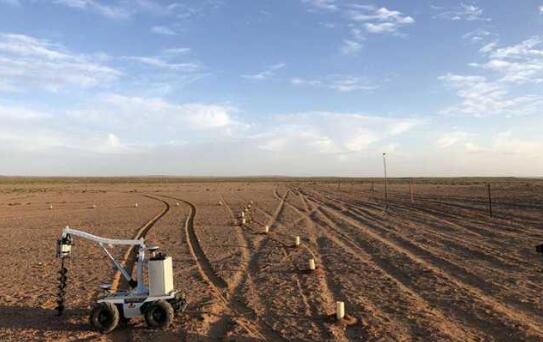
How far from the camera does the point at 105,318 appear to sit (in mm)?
9438

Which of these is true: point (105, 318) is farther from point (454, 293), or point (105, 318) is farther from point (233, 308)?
point (454, 293)

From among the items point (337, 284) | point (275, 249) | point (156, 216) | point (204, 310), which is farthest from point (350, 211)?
point (204, 310)

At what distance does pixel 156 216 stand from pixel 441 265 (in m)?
21.1

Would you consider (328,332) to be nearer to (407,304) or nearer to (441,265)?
(407,304)

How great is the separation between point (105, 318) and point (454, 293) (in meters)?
7.55

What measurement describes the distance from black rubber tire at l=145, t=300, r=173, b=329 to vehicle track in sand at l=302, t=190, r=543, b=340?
17.6 ft

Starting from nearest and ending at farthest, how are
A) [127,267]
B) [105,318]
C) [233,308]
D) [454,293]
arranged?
[105,318], [233,308], [454,293], [127,267]

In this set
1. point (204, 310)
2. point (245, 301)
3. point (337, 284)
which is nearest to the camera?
point (204, 310)

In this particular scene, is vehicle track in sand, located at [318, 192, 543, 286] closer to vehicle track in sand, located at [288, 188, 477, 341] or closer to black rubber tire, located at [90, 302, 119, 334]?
vehicle track in sand, located at [288, 188, 477, 341]

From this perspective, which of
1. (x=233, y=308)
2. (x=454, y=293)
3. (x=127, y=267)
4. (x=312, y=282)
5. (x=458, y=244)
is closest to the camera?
(x=233, y=308)

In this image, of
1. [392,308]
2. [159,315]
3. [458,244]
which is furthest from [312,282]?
[458,244]

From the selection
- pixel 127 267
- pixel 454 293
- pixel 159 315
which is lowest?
pixel 454 293

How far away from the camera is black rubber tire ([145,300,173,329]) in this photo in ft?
31.0

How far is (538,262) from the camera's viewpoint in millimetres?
15625
